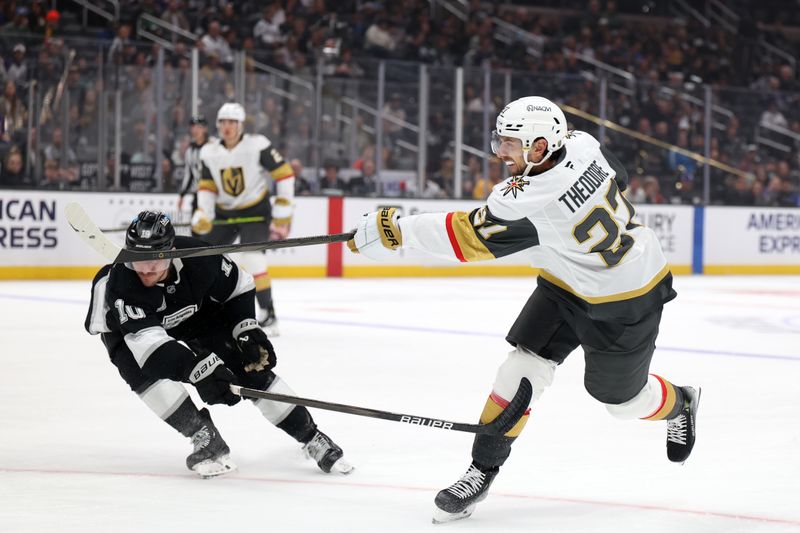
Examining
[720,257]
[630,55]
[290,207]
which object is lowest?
[720,257]

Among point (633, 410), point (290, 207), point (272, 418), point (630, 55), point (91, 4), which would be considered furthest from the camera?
point (630, 55)

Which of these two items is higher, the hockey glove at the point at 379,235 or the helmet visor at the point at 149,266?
the hockey glove at the point at 379,235

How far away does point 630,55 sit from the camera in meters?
18.2

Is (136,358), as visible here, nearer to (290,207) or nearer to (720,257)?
(290,207)

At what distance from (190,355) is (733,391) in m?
2.87

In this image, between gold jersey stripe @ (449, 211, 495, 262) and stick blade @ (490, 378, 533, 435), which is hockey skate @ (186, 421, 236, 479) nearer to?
stick blade @ (490, 378, 533, 435)

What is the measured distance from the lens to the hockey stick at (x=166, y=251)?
336 cm

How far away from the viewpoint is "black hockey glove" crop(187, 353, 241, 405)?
345cm

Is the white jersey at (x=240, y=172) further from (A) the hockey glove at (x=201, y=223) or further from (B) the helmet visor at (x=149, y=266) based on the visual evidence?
(B) the helmet visor at (x=149, y=266)

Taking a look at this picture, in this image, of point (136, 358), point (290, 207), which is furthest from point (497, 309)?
point (136, 358)

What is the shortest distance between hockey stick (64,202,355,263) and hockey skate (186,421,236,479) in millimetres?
561

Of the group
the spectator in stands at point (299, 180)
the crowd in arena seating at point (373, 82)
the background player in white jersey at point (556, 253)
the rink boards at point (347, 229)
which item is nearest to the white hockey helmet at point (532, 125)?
the background player in white jersey at point (556, 253)

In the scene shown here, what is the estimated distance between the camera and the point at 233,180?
787cm

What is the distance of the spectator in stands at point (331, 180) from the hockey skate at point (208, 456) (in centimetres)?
913
